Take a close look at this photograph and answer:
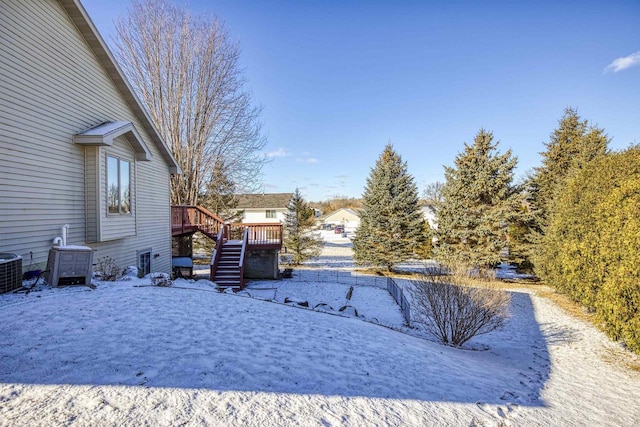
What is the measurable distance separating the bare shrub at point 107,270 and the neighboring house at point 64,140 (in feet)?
0.56

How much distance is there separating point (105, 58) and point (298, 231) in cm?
1653

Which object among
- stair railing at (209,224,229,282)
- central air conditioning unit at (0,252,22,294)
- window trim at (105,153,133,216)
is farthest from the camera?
stair railing at (209,224,229,282)

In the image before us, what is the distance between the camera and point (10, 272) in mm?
5645

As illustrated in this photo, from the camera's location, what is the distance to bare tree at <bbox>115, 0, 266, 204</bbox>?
702 inches

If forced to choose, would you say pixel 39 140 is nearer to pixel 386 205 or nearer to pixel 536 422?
pixel 536 422

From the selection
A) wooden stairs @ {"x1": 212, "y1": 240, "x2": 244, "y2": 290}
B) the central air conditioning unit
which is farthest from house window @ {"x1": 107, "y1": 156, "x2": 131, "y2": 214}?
wooden stairs @ {"x1": 212, "y1": 240, "x2": 244, "y2": 290}

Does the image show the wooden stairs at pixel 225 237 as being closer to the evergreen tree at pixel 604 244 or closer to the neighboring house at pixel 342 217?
the evergreen tree at pixel 604 244

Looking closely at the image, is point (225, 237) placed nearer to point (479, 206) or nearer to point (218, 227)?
point (218, 227)

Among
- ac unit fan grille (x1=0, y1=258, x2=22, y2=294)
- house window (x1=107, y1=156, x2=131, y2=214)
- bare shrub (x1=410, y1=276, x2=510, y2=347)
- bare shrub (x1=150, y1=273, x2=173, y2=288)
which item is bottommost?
bare shrub (x1=410, y1=276, x2=510, y2=347)

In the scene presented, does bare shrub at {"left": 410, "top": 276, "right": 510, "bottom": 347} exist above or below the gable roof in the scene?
below

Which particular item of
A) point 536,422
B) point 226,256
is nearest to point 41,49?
point 226,256

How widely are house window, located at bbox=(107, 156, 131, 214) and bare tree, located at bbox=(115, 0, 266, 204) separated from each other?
9.66 metres

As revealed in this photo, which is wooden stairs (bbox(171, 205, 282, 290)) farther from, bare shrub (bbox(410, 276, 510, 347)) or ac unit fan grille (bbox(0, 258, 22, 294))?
bare shrub (bbox(410, 276, 510, 347))

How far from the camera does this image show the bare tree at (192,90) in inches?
702
